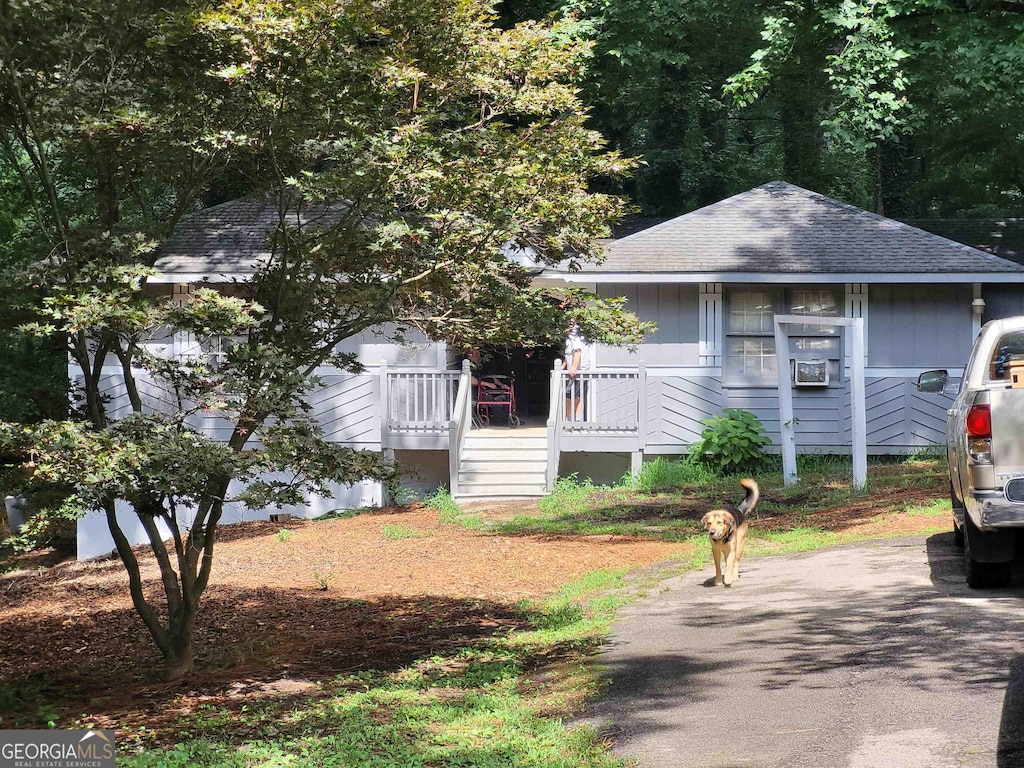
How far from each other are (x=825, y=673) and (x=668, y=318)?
14.2 m

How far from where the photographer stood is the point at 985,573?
27.7ft

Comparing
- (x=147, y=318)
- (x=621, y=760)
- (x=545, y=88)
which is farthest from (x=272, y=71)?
(x=621, y=760)

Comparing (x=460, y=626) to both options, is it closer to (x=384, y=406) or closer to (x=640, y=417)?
(x=384, y=406)

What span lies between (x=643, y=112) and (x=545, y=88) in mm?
20771

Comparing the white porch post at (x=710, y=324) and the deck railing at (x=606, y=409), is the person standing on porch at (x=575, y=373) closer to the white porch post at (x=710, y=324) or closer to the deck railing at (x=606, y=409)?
the deck railing at (x=606, y=409)

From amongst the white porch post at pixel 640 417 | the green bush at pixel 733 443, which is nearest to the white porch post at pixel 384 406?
the white porch post at pixel 640 417

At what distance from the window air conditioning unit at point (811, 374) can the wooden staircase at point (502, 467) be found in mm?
4489

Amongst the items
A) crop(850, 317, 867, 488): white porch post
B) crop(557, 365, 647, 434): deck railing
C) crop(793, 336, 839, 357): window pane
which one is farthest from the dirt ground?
crop(793, 336, 839, 357): window pane

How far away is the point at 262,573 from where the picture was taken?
1416cm

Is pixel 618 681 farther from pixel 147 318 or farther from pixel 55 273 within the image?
pixel 55 273

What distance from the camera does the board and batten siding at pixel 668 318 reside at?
66.7 feet

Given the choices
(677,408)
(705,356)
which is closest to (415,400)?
(677,408)

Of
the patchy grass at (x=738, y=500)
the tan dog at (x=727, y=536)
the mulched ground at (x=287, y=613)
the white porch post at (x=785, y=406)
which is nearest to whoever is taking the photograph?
the mulched ground at (x=287, y=613)

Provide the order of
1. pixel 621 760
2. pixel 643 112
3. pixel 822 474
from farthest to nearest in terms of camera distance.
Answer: pixel 643 112, pixel 822 474, pixel 621 760
